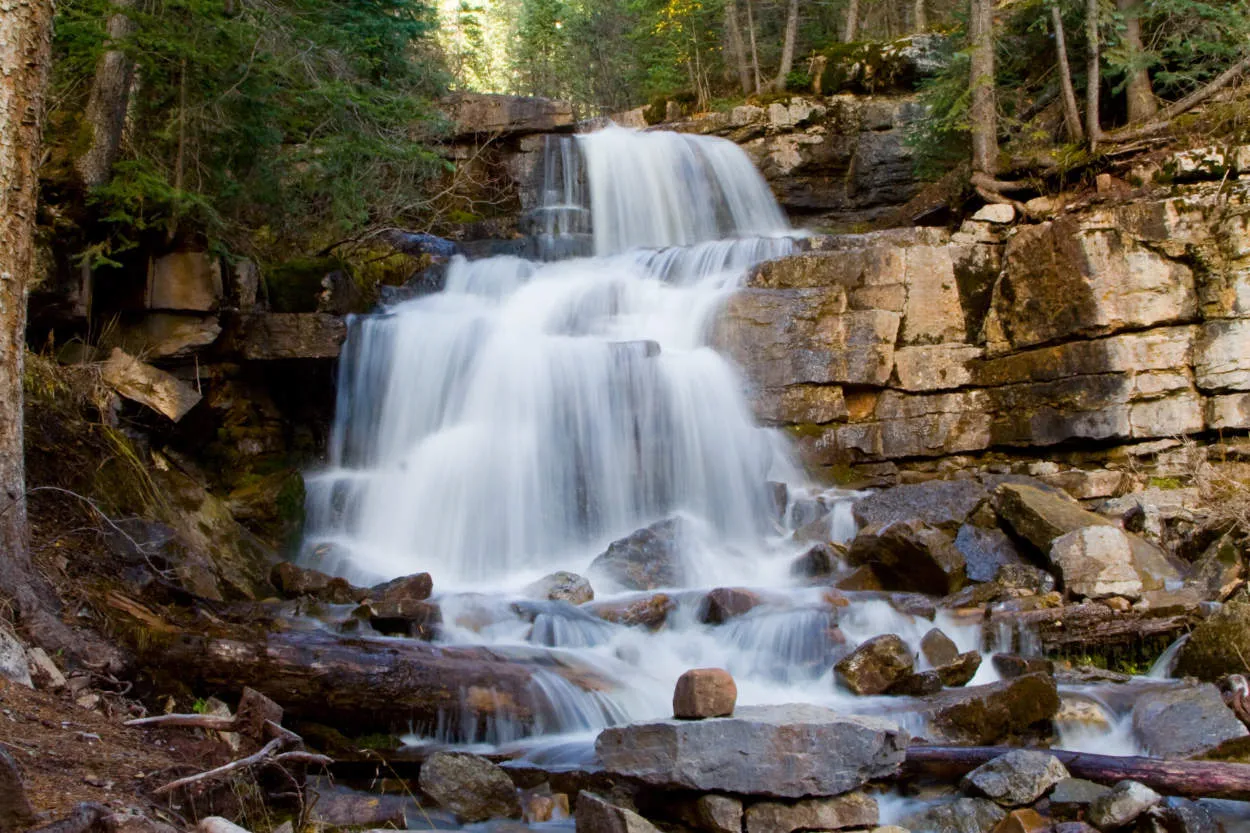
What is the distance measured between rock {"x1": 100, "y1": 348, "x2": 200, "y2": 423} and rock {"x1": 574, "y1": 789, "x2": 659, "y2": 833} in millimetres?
7044

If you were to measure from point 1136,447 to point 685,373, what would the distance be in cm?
567

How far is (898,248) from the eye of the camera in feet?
46.2

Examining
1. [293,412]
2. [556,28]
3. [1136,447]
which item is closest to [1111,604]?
[1136,447]

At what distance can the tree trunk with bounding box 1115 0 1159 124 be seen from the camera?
47.6 ft

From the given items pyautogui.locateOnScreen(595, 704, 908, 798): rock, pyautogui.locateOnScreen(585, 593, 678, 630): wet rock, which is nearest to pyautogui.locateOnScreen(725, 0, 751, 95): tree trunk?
pyautogui.locateOnScreen(585, 593, 678, 630): wet rock

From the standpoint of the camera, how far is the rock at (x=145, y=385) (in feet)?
32.6

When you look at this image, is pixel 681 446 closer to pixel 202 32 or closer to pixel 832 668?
pixel 832 668

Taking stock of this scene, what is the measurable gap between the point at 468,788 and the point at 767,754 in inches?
72.6

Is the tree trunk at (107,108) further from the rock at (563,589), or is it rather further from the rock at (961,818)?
the rock at (961,818)

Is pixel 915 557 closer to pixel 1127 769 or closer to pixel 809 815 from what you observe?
pixel 1127 769

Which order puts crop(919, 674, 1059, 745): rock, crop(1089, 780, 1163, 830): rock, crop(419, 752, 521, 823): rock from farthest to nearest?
crop(919, 674, 1059, 745): rock → crop(419, 752, 521, 823): rock → crop(1089, 780, 1163, 830): rock

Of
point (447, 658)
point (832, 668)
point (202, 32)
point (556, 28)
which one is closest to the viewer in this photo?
point (447, 658)

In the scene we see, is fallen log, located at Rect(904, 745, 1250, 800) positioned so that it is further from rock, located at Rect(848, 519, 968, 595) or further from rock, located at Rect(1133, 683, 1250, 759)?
rock, located at Rect(848, 519, 968, 595)

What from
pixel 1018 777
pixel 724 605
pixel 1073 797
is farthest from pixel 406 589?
pixel 1073 797
